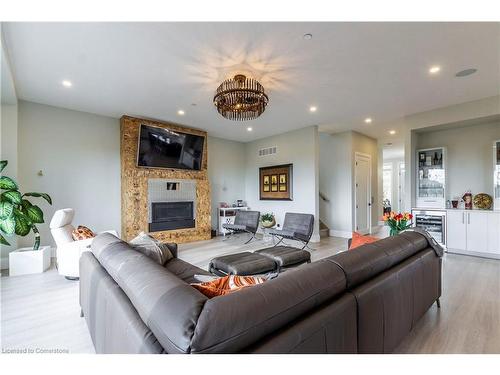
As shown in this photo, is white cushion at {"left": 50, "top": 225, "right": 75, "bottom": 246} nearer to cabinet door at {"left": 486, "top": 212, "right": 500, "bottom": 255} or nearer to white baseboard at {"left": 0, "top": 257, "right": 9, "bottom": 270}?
white baseboard at {"left": 0, "top": 257, "right": 9, "bottom": 270}

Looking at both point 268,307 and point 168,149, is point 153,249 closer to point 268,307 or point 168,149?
point 268,307

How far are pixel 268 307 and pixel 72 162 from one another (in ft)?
17.6

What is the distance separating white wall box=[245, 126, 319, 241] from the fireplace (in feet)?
7.30

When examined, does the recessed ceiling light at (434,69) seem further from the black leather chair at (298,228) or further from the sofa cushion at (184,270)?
the sofa cushion at (184,270)

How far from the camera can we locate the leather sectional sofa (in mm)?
890

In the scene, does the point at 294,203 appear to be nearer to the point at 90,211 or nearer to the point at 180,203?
the point at 180,203

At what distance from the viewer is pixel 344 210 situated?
662 centimetres

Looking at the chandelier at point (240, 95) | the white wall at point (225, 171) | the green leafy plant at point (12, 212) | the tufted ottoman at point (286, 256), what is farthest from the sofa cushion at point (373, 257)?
the white wall at point (225, 171)

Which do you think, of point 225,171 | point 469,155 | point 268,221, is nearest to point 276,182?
point 268,221

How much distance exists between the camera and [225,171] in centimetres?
750

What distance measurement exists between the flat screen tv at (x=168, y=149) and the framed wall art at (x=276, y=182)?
1977 mm
